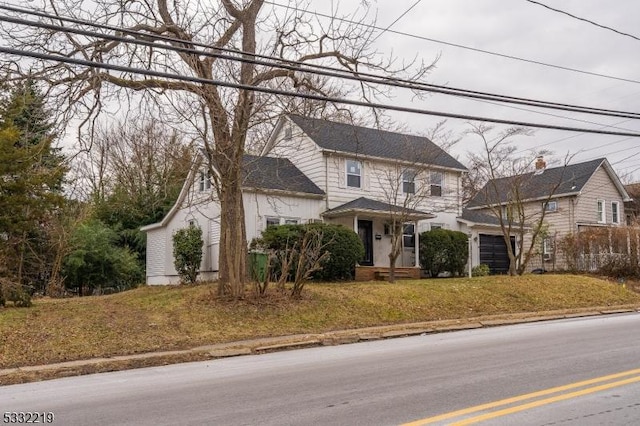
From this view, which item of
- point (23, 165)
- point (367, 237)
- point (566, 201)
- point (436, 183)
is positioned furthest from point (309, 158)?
point (566, 201)

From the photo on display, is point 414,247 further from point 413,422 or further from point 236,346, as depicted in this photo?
point 413,422

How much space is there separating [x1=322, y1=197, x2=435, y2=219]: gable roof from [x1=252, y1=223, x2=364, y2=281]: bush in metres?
1.60

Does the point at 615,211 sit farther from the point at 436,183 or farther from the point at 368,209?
the point at 368,209

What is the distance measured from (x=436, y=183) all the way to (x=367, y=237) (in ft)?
15.2

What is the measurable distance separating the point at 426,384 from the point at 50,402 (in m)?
4.70

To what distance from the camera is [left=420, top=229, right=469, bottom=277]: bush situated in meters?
24.8

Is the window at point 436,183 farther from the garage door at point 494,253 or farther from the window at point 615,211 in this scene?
the window at point 615,211

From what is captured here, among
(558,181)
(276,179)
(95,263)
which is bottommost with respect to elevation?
(95,263)

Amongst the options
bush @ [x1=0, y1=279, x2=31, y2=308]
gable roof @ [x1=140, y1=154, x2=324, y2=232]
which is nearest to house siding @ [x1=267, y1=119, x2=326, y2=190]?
gable roof @ [x1=140, y1=154, x2=324, y2=232]

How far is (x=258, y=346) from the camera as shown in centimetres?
1207

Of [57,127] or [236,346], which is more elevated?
[57,127]

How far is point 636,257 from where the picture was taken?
2488 centimetres

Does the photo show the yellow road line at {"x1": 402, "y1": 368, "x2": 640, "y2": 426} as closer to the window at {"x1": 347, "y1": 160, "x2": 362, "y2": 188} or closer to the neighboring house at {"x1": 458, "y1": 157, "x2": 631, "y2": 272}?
the window at {"x1": 347, "y1": 160, "x2": 362, "y2": 188}

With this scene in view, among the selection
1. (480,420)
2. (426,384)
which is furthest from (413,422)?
(426,384)
